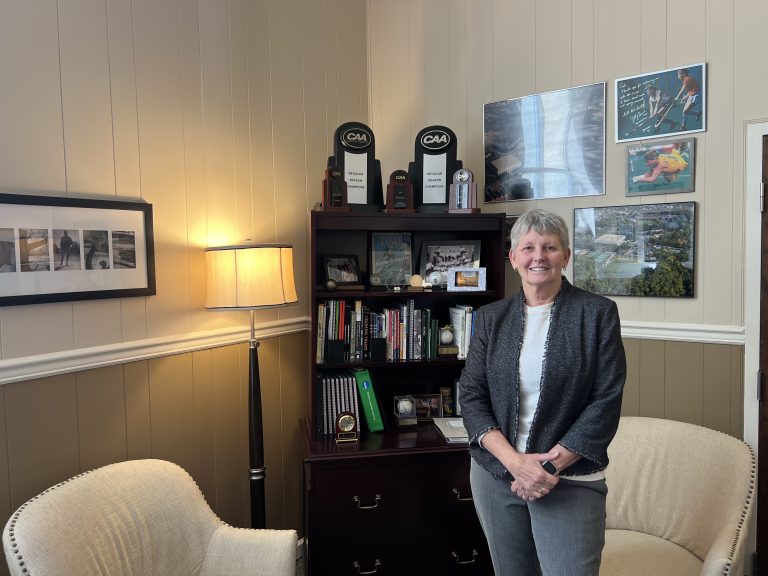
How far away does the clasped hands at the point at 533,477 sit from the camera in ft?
5.12

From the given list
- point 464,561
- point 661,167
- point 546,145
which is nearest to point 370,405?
point 464,561

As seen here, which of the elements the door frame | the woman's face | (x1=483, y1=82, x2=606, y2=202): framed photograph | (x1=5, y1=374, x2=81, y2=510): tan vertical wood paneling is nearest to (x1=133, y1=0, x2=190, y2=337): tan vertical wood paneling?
(x1=5, y1=374, x2=81, y2=510): tan vertical wood paneling

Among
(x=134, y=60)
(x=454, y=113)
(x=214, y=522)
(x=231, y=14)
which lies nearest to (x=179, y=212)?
(x=134, y=60)

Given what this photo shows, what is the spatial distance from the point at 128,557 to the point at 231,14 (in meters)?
2.12

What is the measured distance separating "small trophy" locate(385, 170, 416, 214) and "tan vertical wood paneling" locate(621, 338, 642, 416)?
1125 mm

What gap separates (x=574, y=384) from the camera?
Result: 1595 mm

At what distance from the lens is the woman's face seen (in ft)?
5.49

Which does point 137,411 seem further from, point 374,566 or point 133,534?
point 374,566

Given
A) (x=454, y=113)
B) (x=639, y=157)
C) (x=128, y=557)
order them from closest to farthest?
(x=128, y=557)
(x=639, y=157)
(x=454, y=113)

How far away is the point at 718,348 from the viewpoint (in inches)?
92.2

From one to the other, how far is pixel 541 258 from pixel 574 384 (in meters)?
0.36

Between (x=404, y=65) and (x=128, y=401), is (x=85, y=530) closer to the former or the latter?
(x=128, y=401)

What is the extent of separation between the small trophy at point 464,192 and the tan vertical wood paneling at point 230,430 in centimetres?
115

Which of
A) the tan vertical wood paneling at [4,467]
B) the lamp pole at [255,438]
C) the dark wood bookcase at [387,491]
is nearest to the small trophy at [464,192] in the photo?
the dark wood bookcase at [387,491]
